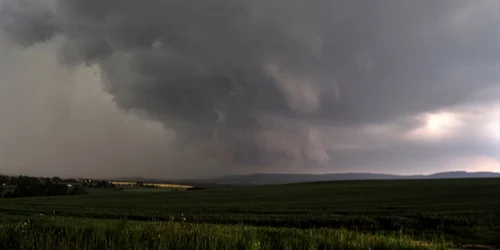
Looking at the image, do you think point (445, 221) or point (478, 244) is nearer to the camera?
point (478, 244)

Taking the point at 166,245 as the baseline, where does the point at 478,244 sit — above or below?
below

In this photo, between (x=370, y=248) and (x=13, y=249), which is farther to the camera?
(x=370, y=248)

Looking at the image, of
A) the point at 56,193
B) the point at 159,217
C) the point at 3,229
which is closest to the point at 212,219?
the point at 159,217

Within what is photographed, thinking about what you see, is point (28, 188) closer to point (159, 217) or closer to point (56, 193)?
point (56, 193)

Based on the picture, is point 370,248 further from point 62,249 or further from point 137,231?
point 62,249

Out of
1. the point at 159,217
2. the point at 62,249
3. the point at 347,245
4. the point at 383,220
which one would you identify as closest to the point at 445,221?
the point at 383,220

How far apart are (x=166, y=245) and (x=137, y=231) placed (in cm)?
310

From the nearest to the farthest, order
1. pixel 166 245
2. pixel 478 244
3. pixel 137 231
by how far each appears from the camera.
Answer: pixel 166 245 → pixel 137 231 → pixel 478 244

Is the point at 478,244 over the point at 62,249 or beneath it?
beneath

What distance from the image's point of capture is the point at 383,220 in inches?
1244

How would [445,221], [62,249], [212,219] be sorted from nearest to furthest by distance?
[62,249] → [445,221] → [212,219]

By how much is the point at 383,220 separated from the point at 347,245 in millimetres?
19305

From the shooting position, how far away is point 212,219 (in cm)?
3419

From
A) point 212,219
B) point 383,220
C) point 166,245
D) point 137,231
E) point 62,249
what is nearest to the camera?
point 62,249
